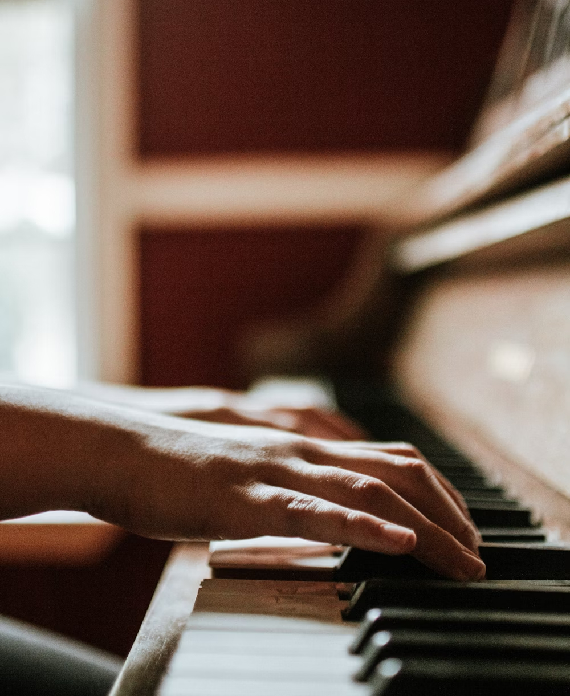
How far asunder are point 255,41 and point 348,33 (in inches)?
14.3

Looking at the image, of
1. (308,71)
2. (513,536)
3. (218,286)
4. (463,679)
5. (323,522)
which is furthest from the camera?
(218,286)

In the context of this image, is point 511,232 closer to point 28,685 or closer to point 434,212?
point 434,212

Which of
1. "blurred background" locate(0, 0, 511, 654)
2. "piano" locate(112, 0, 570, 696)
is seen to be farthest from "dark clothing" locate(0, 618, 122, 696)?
"blurred background" locate(0, 0, 511, 654)

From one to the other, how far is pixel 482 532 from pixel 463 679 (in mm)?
263

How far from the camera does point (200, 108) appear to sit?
2.67 m

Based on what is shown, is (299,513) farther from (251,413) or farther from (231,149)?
(231,149)

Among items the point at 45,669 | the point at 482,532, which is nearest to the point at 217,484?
the point at 482,532

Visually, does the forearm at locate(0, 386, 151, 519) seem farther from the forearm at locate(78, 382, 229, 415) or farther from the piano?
the forearm at locate(78, 382, 229, 415)

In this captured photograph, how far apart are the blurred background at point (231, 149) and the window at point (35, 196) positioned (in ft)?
0.23

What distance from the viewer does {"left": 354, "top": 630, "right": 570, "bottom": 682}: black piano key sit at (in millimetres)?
402

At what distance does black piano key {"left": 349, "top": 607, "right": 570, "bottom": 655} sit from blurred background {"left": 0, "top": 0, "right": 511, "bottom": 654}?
7.12 feet

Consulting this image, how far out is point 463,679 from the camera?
0.38 meters

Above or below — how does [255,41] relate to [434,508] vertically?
above

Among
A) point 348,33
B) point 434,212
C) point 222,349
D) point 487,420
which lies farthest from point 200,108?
point 487,420
